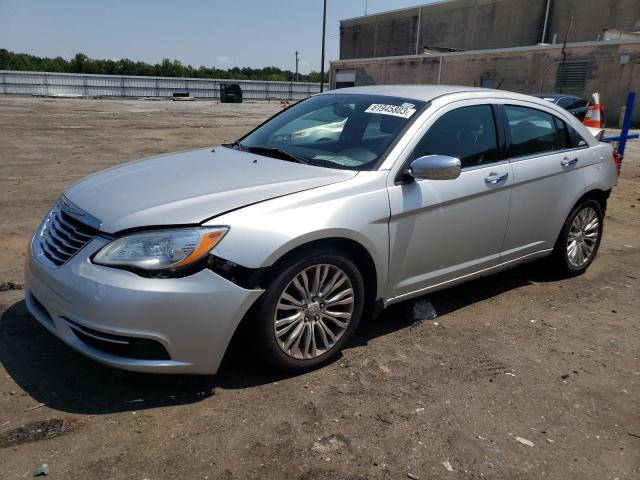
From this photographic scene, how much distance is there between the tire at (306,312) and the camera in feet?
9.53

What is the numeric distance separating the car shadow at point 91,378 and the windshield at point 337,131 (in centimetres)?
123

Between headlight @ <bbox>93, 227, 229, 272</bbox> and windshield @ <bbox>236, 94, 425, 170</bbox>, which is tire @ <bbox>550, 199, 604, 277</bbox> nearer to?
windshield @ <bbox>236, 94, 425, 170</bbox>

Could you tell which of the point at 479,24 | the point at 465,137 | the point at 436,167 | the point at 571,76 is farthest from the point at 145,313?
the point at 479,24

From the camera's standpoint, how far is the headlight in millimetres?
2670

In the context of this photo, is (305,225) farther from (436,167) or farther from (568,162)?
(568,162)

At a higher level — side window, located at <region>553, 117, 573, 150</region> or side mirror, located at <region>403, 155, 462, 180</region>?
side window, located at <region>553, 117, 573, 150</region>

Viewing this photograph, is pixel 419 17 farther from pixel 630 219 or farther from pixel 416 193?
pixel 416 193

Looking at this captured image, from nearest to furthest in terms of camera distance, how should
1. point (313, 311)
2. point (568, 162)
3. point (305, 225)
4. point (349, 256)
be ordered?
1. point (305, 225)
2. point (313, 311)
3. point (349, 256)
4. point (568, 162)

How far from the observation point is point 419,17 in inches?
2286

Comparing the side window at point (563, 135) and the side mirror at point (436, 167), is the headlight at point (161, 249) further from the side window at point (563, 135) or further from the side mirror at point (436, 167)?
the side window at point (563, 135)

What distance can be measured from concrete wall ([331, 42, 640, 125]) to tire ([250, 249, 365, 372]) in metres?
21.9

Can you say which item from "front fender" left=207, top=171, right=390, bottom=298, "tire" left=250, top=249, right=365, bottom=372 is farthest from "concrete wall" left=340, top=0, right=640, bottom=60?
"tire" left=250, top=249, right=365, bottom=372

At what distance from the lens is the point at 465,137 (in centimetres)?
389

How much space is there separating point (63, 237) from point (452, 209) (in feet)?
7.78
